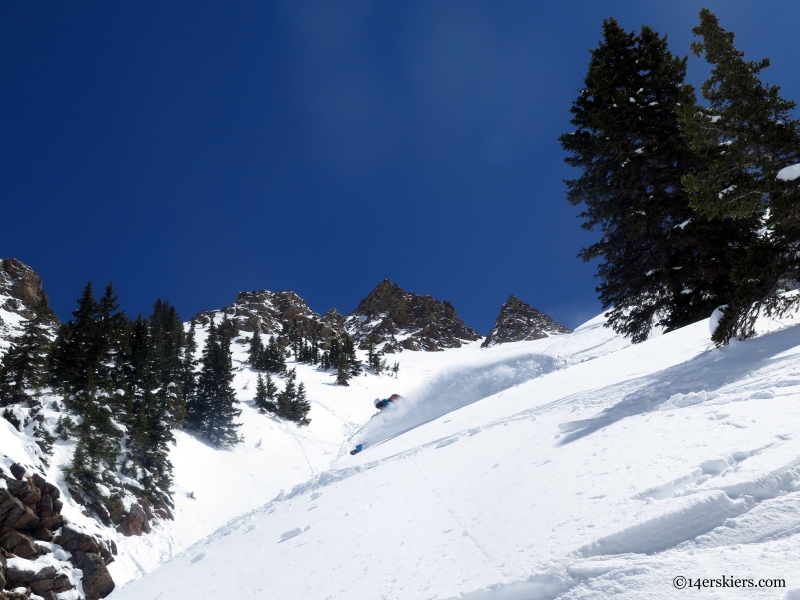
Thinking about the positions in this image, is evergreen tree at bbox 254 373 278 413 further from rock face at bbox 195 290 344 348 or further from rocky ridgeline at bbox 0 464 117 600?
rock face at bbox 195 290 344 348

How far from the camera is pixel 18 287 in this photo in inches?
3307

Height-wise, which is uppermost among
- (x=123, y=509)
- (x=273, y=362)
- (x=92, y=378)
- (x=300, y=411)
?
(x=273, y=362)

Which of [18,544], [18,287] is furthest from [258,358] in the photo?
[18,287]

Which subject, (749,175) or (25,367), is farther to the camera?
(25,367)

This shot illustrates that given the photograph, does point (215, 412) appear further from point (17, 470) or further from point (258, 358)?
point (258, 358)

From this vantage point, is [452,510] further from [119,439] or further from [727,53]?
[119,439]

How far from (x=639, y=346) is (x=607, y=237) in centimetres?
532

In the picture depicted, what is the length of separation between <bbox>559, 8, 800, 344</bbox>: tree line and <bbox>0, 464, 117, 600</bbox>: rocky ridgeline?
68.1 feet

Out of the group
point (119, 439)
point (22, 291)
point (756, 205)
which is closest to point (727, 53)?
point (756, 205)

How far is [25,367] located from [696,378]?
28.6 m

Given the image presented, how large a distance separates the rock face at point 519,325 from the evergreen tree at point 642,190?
111 metres

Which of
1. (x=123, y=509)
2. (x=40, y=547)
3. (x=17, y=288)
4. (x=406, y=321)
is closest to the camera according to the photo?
(x=40, y=547)

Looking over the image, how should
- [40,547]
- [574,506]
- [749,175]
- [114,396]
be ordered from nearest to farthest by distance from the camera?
[574,506]
[749,175]
[40,547]
[114,396]

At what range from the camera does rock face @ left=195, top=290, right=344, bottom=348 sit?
11781cm
